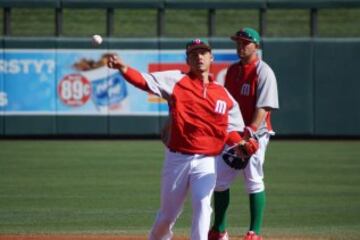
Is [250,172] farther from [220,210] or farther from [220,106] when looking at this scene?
[220,106]

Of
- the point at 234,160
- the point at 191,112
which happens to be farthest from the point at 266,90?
the point at 191,112

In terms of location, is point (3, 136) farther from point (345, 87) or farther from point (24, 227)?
point (24, 227)

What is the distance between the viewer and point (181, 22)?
25562mm

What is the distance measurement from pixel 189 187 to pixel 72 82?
520 inches

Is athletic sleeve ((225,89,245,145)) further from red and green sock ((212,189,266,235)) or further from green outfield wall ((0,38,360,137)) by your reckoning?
green outfield wall ((0,38,360,137))

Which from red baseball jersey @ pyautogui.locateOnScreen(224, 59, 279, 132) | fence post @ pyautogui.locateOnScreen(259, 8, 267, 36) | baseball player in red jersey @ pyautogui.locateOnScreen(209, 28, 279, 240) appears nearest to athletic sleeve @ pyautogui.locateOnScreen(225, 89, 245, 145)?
baseball player in red jersey @ pyautogui.locateOnScreen(209, 28, 279, 240)

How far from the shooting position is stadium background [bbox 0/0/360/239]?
1076 cm

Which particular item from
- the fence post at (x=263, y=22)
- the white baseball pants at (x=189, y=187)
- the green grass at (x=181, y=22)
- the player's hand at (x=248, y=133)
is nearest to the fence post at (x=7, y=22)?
the green grass at (x=181, y=22)

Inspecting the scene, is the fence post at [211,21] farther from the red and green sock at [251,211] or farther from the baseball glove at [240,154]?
the baseball glove at [240,154]

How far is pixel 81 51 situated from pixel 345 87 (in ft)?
17.5

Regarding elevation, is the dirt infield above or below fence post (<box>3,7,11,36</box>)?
below

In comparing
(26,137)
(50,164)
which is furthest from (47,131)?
(50,164)

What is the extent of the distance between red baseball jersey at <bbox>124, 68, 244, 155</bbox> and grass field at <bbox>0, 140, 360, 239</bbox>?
7.74 feet

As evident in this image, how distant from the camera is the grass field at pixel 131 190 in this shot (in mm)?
10133
